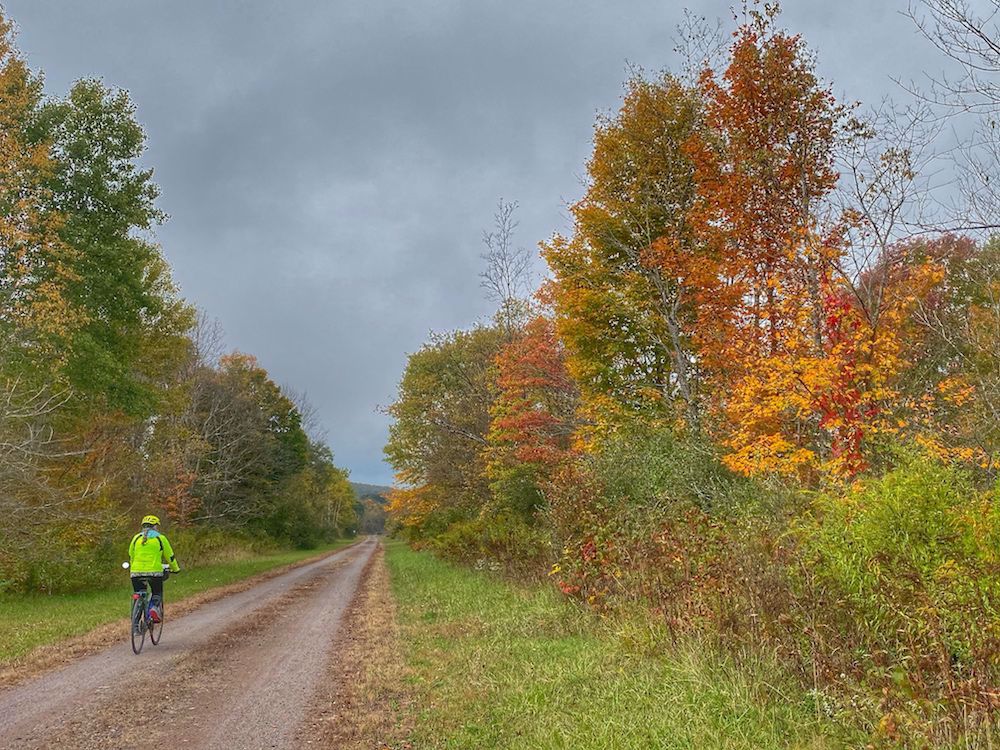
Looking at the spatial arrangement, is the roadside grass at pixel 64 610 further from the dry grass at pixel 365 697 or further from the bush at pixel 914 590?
the bush at pixel 914 590

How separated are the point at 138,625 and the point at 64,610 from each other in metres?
6.54

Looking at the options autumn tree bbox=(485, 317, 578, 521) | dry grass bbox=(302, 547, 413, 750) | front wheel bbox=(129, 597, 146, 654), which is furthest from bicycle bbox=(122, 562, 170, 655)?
autumn tree bbox=(485, 317, 578, 521)

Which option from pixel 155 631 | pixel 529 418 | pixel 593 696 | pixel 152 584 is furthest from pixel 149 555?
pixel 529 418

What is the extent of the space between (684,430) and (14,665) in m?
13.5

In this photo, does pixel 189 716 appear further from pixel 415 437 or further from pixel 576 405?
pixel 415 437

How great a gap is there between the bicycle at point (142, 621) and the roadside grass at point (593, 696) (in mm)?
4566

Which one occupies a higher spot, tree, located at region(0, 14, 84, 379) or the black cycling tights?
tree, located at region(0, 14, 84, 379)

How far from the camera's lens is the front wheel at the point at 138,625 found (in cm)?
1035

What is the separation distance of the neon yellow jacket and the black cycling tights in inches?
4.1

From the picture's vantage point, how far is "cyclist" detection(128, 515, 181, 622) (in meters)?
11.1

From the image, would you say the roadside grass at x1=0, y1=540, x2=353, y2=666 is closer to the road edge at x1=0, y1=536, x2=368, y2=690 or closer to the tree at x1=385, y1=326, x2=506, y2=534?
the road edge at x1=0, y1=536, x2=368, y2=690

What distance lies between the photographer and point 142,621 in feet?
34.9

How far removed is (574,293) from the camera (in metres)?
20.4

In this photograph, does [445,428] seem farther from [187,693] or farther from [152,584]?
[187,693]
